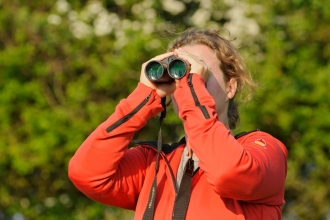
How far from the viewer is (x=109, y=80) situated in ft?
33.5

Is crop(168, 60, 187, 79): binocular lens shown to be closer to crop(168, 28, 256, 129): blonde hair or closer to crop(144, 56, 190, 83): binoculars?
crop(144, 56, 190, 83): binoculars

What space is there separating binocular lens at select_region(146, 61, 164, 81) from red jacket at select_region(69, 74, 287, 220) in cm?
7

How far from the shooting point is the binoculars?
10.5 feet

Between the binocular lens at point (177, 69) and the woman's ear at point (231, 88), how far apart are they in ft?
1.00

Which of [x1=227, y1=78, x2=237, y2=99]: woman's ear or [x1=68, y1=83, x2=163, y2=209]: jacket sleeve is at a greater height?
[x1=227, y1=78, x2=237, y2=99]: woman's ear

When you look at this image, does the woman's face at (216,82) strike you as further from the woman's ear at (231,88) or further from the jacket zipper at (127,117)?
Answer: the jacket zipper at (127,117)

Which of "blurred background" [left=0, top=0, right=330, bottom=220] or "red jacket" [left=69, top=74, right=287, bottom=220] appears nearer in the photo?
"red jacket" [left=69, top=74, right=287, bottom=220]

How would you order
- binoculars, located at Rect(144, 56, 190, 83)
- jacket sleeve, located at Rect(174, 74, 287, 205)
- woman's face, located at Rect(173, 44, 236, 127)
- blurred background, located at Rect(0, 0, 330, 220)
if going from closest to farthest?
jacket sleeve, located at Rect(174, 74, 287, 205) < binoculars, located at Rect(144, 56, 190, 83) < woman's face, located at Rect(173, 44, 236, 127) < blurred background, located at Rect(0, 0, 330, 220)

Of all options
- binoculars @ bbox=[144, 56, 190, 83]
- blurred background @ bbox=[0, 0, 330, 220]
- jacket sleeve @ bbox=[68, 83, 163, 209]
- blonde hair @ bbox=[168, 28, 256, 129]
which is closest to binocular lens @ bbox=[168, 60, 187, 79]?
binoculars @ bbox=[144, 56, 190, 83]

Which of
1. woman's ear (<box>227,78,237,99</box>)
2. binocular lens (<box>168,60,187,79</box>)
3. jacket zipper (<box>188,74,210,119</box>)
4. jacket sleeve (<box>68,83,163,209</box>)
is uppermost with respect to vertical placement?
binocular lens (<box>168,60,187,79</box>)

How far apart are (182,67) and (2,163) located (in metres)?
7.75

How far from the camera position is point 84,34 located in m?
10.6

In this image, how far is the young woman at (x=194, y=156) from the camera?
9.85 ft

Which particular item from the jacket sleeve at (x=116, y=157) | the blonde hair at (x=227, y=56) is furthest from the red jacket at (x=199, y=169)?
the blonde hair at (x=227, y=56)
